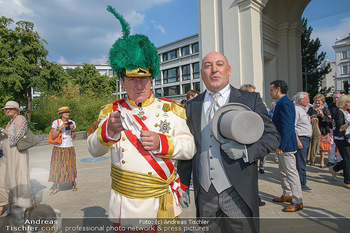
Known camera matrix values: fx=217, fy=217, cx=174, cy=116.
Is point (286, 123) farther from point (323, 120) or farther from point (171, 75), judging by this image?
point (171, 75)

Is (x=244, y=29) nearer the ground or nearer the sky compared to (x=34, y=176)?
nearer the sky

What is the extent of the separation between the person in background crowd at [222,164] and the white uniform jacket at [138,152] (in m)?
0.23

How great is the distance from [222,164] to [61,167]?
5.08m

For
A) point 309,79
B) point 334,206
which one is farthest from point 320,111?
point 309,79

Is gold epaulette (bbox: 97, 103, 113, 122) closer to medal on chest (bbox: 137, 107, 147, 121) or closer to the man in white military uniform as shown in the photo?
the man in white military uniform

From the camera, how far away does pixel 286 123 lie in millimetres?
3734

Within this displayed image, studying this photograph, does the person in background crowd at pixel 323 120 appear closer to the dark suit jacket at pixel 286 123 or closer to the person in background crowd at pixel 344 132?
the person in background crowd at pixel 344 132

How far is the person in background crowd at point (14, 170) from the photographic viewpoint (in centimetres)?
423

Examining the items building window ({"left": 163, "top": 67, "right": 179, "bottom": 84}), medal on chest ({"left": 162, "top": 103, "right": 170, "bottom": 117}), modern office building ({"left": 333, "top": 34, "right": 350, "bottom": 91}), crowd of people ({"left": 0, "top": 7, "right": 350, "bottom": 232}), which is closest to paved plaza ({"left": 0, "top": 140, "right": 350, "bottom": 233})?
crowd of people ({"left": 0, "top": 7, "right": 350, "bottom": 232})

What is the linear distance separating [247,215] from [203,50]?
27.6 ft

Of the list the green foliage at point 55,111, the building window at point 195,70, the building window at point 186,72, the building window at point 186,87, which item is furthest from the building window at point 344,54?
the green foliage at point 55,111

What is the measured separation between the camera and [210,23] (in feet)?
30.6

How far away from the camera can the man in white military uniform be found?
1.69 m

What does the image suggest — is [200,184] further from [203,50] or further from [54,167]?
[203,50]
